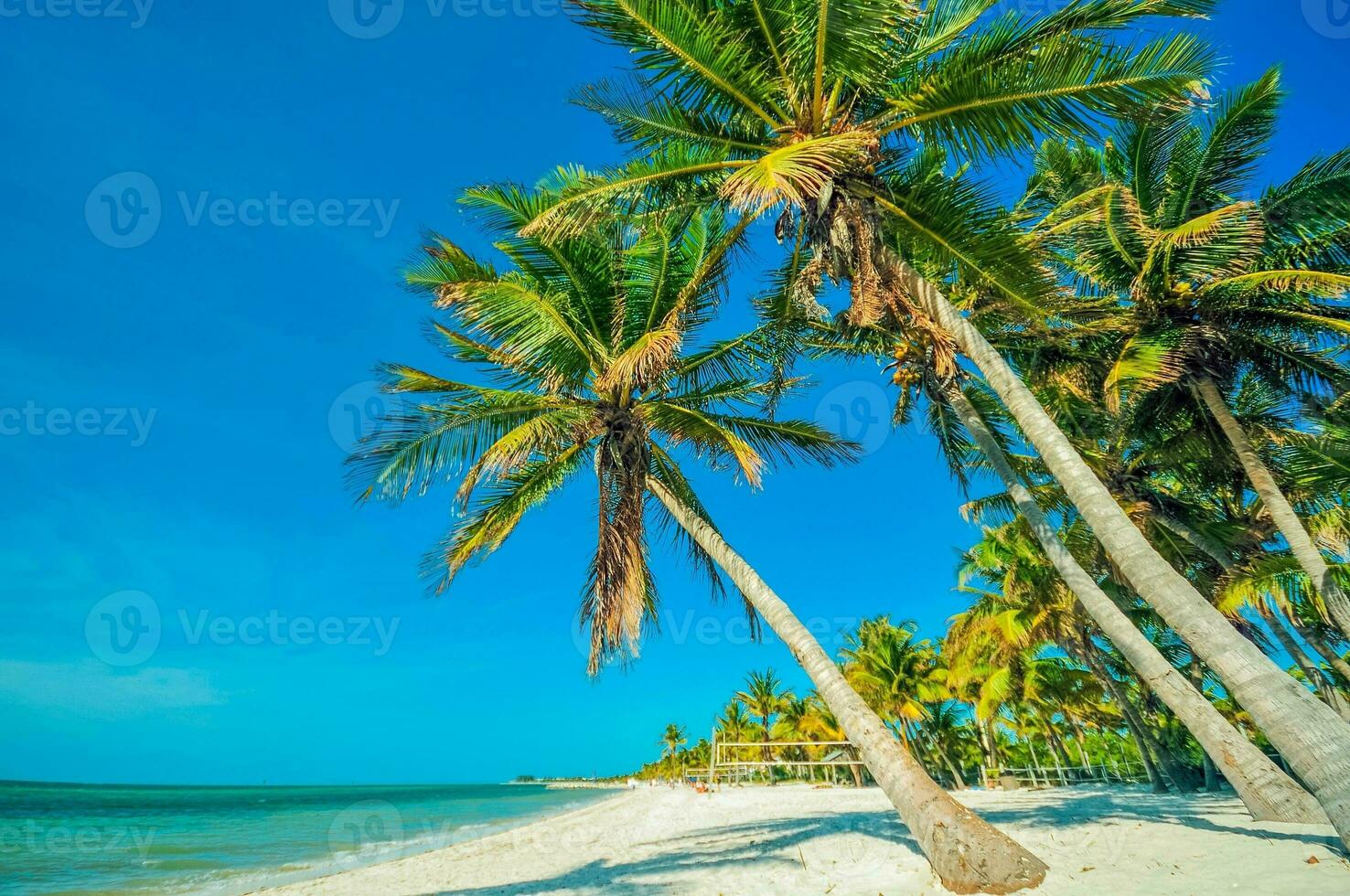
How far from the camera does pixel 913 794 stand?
5797mm

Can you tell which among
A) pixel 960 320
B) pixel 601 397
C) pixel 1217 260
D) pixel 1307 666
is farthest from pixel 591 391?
pixel 1307 666

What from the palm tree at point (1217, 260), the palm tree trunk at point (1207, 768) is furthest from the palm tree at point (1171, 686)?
the palm tree trunk at point (1207, 768)

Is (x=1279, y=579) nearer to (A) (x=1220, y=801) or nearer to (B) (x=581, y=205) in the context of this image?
(A) (x=1220, y=801)

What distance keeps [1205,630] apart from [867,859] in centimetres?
419

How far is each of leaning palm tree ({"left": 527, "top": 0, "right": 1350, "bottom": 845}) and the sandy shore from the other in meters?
1.22

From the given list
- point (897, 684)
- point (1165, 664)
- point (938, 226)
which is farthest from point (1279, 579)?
point (897, 684)

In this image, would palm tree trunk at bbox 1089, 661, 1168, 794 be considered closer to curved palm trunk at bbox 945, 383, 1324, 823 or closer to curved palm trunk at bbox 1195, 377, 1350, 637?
curved palm trunk at bbox 1195, 377, 1350, 637

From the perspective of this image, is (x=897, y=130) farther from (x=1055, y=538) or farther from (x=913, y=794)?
(x=913, y=794)

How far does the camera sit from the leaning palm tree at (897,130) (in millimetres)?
6016

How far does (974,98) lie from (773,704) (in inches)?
1911

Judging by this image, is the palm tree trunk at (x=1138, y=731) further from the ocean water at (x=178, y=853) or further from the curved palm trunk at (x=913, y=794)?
the ocean water at (x=178, y=853)

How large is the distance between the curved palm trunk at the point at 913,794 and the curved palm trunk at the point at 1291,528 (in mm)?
5635

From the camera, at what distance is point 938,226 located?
25.3 ft

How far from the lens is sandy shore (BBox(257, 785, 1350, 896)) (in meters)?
4.90
